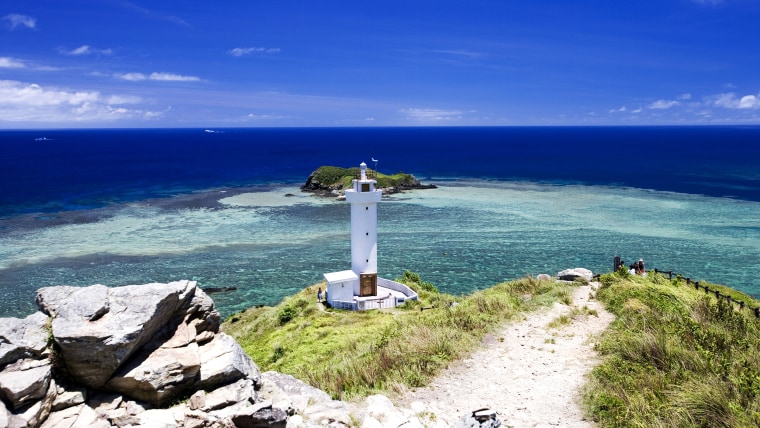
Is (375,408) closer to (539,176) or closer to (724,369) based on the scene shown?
(724,369)

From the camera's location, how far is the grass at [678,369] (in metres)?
9.98

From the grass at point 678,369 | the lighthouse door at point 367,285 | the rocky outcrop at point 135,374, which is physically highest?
the rocky outcrop at point 135,374

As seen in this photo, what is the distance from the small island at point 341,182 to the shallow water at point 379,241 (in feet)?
21.9

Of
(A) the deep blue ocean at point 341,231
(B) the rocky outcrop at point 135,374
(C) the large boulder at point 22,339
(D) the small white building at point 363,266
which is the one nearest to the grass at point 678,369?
(B) the rocky outcrop at point 135,374

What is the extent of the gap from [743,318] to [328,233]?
125 feet

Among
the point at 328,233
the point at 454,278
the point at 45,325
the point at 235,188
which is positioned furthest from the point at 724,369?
the point at 235,188

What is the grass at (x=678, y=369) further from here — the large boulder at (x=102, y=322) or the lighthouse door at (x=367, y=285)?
the lighthouse door at (x=367, y=285)

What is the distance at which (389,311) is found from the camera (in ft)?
86.8

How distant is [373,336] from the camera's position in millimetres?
19266

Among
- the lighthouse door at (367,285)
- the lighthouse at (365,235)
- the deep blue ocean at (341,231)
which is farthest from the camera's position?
the deep blue ocean at (341,231)

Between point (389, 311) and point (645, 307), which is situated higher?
point (645, 307)

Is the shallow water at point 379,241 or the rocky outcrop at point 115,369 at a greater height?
the rocky outcrop at point 115,369

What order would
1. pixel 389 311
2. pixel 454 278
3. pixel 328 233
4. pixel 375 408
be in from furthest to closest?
pixel 328 233
pixel 454 278
pixel 389 311
pixel 375 408

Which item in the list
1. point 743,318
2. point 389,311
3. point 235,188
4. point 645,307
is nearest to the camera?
point 743,318
